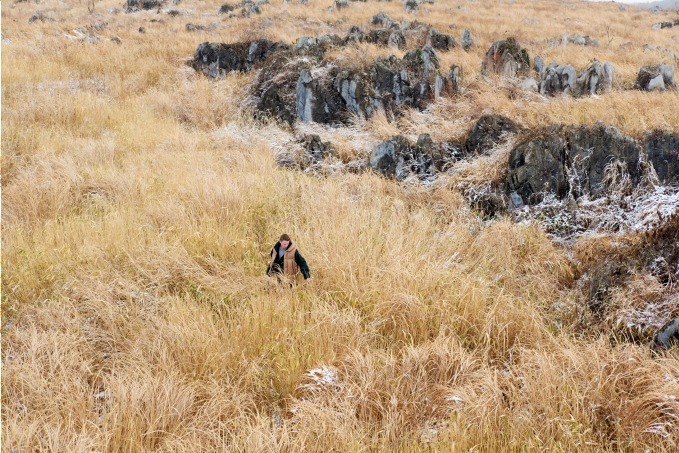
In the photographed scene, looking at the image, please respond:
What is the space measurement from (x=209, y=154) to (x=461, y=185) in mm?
4079

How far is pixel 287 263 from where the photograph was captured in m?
3.88

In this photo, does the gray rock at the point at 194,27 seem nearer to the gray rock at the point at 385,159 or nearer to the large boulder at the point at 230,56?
the large boulder at the point at 230,56

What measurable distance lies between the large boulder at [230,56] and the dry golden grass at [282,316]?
5.66 metres

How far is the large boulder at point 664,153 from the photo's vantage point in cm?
553

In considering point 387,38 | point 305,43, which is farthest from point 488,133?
point 387,38

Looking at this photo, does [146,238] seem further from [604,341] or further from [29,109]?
[29,109]

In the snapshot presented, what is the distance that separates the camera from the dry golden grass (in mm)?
2506

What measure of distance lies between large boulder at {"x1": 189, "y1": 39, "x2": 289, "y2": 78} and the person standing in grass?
10264 mm

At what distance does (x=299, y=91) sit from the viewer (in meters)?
9.93

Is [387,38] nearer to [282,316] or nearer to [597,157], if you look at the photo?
[597,157]

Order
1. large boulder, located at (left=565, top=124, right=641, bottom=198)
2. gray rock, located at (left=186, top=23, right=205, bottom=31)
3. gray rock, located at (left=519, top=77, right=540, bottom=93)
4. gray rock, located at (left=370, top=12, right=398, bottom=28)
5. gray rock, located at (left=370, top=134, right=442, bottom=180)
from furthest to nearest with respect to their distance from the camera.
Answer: gray rock, located at (left=186, top=23, right=205, bottom=31), gray rock, located at (left=370, top=12, right=398, bottom=28), gray rock, located at (left=519, top=77, right=540, bottom=93), gray rock, located at (left=370, top=134, right=442, bottom=180), large boulder, located at (left=565, top=124, right=641, bottom=198)

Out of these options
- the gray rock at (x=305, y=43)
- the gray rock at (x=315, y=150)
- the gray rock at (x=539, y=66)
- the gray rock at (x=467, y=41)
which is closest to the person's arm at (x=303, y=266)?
the gray rock at (x=315, y=150)

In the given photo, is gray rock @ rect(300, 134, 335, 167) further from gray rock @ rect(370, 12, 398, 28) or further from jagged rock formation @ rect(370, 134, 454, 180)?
gray rock @ rect(370, 12, 398, 28)

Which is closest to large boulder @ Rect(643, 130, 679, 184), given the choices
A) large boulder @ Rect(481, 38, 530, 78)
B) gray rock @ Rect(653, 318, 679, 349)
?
gray rock @ Rect(653, 318, 679, 349)
